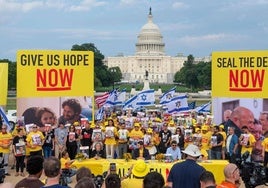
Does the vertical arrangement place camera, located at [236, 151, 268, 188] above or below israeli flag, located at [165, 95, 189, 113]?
below

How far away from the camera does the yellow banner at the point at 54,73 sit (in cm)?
1691

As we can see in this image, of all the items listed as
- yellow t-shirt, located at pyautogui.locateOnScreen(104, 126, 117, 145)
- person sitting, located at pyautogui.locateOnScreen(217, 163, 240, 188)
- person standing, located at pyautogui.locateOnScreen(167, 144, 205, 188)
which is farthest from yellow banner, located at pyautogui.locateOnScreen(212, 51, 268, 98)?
person sitting, located at pyautogui.locateOnScreen(217, 163, 240, 188)

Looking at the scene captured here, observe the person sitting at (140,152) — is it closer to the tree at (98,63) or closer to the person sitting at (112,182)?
the person sitting at (112,182)

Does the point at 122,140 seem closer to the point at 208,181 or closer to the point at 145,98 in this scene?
the point at 145,98

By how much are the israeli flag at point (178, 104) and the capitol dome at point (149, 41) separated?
159531 mm

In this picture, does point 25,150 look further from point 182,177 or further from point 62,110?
point 182,177

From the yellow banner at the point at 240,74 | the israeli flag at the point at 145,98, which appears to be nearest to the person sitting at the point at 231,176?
the yellow banner at the point at 240,74

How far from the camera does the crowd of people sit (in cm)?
1482

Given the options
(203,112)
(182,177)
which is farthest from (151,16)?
(182,177)

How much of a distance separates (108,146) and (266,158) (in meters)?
4.80

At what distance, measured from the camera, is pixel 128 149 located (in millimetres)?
16344

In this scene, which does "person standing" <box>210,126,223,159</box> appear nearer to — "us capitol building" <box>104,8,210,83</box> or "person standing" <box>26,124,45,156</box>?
"person standing" <box>26,124,45,156</box>

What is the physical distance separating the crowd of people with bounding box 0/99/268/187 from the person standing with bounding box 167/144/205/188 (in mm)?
6363

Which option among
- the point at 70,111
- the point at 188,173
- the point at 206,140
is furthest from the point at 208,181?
the point at 70,111
